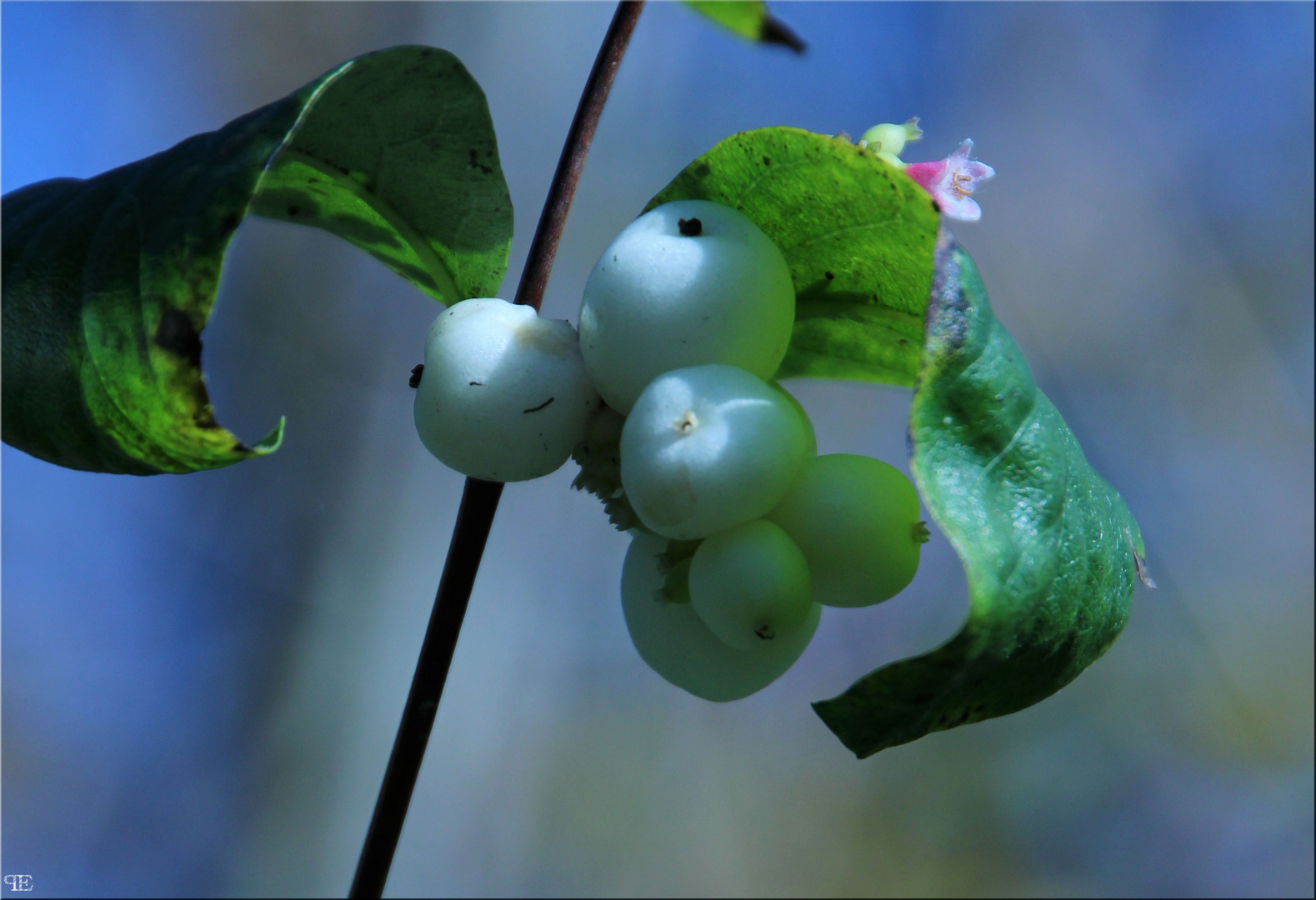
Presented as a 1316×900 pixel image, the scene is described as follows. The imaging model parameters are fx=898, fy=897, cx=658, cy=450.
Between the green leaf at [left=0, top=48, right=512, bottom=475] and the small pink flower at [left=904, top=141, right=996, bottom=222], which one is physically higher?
the small pink flower at [left=904, top=141, right=996, bottom=222]

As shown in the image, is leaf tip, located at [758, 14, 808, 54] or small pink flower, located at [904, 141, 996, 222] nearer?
leaf tip, located at [758, 14, 808, 54]

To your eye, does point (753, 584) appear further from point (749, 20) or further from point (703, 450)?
point (749, 20)

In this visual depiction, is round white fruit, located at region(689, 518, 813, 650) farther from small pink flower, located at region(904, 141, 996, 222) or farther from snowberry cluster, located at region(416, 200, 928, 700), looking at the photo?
small pink flower, located at region(904, 141, 996, 222)

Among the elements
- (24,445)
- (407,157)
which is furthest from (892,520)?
(24,445)

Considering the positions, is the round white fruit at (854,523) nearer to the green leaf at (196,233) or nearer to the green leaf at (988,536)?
the green leaf at (988,536)

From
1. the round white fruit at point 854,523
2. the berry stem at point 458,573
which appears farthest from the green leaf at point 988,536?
the berry stem at point 458,573

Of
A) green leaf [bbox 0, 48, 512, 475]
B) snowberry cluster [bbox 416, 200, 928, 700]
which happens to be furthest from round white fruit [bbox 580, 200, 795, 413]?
green leaf [bbox 0, 48, 512, 475]
